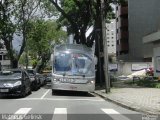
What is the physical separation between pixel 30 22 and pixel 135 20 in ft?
136

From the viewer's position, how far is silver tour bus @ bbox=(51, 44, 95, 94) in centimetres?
2848

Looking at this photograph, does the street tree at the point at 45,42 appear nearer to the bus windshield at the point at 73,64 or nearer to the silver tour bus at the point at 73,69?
the silver tour bus at the point at 73,69

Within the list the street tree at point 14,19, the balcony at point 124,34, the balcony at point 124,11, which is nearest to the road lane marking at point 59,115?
the street tree at point 14,19

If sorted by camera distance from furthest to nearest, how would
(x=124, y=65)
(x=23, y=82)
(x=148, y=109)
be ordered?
(x=124, y=65)
(x=23, y=82)
(x=148, y=109)

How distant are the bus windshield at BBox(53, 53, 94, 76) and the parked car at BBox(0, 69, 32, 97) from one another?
8.53ft

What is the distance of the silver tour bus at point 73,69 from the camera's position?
28.5m

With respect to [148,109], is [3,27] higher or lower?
higher

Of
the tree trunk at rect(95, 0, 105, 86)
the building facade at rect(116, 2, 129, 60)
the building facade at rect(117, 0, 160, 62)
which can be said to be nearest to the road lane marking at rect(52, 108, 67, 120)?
the tree trunk at rect(95, 0, 105, 86)

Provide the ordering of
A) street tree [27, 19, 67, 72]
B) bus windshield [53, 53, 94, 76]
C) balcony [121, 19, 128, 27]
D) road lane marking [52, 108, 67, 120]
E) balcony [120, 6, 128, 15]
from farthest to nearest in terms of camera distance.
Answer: balcony [121, 19, 128, 27] < balcony [120, 6, 128, 15] < street tree [27, 19, 67, 72] < bus windshield [53, 53, 94, 76] < road lane marking [52, 108, 67, 120]

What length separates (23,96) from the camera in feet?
86.5

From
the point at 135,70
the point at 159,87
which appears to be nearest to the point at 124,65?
the point at 135,70

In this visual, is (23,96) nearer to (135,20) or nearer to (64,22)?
(64,22)

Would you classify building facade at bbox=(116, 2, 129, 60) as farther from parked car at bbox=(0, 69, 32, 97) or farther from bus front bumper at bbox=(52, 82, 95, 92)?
parked car at bbox=(0, 69, 32, 97)

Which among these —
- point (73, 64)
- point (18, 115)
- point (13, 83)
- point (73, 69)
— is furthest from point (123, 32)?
point (18, 115)
